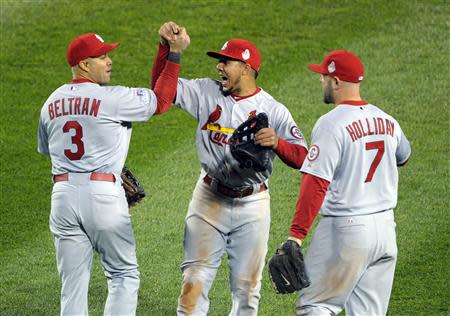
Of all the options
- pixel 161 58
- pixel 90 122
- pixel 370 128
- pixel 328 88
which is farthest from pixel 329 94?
pixel 90 122

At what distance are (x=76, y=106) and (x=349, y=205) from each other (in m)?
1.89

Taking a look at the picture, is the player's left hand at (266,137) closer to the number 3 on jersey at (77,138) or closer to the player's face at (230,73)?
the player's face at (230,73)

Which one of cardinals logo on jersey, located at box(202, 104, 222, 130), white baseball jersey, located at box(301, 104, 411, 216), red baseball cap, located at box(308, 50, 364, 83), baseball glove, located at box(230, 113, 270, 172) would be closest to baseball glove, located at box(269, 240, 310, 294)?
white baseball jersey, located at box(301, 104, 411, 216)

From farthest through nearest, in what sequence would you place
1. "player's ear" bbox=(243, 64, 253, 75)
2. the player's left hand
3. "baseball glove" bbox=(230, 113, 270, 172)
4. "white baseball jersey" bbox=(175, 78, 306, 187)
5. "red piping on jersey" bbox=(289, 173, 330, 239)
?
"player's ear" bbox=(243, 64, 253, 75) → "white baseball jersey" bbox=(175, 78, 306, 187) → "baseball glove" bbox=(230, 113, 270, 172) → the player's left hand → "red piping on jersey" bbox=(289, 173, 330, 239)

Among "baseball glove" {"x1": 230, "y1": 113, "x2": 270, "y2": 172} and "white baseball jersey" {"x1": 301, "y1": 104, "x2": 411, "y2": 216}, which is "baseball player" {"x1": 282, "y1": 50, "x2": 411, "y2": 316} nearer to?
"white baseball jersey" {"x1": 301, "y1": 104, "x2": 411, "y2": 216}

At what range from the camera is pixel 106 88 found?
775cm

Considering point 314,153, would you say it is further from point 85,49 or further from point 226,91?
point 85,49

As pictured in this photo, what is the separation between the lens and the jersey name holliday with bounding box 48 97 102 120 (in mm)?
7633

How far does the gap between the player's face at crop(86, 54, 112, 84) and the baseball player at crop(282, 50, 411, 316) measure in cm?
154

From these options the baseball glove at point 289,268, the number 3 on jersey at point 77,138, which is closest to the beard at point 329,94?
the baseball glove at point 289,268

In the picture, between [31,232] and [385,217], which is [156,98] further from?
[31,232]

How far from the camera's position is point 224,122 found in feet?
26.4

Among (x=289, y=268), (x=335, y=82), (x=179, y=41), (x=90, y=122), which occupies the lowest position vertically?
(x=289, y=268)

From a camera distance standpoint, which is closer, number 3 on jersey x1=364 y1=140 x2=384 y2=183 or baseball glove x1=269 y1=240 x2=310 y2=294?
baseball glove x1=269 y1=240 x2=310 y2=294
